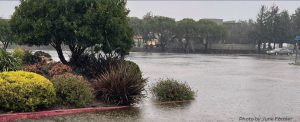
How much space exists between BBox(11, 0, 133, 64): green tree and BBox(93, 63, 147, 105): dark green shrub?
503 cm

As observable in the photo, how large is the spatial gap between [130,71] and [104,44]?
5.80 metres

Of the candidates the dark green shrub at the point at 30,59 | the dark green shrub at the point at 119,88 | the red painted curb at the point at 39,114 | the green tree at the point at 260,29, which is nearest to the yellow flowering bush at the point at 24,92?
the red painted curb at the point at 39,114

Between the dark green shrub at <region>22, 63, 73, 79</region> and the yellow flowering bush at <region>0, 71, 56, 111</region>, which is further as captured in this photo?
the dark green shrub at <region>22, 63, 73, 79</region>

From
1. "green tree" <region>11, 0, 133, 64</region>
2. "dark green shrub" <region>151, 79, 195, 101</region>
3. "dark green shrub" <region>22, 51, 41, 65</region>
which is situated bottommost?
"dark green shrub" <region>151, 79, 195, 101</region>

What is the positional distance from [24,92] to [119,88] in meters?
3.13

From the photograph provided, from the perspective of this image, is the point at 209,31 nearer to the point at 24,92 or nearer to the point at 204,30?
the point at 204,30

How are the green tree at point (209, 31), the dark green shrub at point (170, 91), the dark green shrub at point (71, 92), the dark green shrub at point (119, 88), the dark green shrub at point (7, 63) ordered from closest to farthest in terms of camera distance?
the dark green shrub at point (71, 92), the dark green shrub at point (119, 88), the dark green shrub at point (170, 91), the dark green shrub at point (7, 63), the green tree at point (209, 31)

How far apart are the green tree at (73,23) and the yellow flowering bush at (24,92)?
7068mm

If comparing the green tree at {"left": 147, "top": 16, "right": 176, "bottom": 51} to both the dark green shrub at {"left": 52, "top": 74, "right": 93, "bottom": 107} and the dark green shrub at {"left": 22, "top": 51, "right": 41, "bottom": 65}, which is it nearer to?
the dark green shrub at {"left": 22, "top": 51, "right": 41, "bottom": 65}

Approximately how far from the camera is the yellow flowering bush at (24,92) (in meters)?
10.4

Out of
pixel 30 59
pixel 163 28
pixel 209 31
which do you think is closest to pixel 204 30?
pixel 209 31

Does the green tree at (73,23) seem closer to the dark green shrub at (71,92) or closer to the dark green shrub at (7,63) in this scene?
the dark green shrub at (7,63)

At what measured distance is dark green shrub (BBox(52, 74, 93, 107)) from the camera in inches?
462

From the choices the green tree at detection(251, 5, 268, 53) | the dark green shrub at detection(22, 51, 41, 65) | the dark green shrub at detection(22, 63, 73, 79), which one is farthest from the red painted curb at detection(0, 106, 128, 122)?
the green tree at detection(251, 5, 268, 53)
